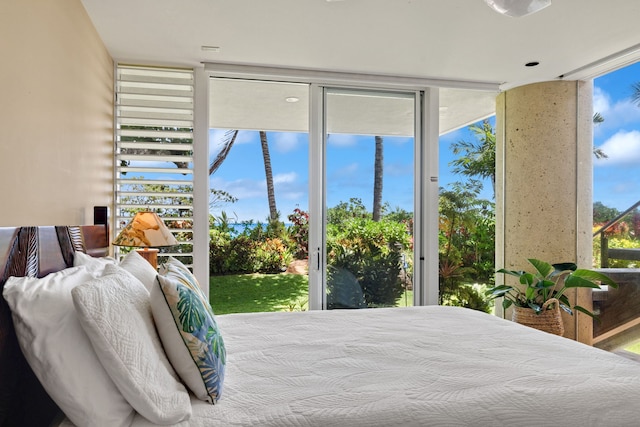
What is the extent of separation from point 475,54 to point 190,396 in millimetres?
3139

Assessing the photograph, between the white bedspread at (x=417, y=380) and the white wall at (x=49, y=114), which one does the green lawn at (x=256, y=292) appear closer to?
the white wall at (x=49, y=114)

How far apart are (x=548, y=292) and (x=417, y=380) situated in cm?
288

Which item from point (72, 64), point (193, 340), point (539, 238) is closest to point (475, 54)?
point (539, 238)

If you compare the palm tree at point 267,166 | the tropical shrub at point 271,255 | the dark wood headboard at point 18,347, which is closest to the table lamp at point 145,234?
the dark wood headboard at point 18,347

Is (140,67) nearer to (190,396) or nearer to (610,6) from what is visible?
(190,396)

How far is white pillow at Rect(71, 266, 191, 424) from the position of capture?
117 cm

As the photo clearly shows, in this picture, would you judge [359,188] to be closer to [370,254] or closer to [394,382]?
[370,254]

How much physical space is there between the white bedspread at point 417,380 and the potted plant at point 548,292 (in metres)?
1.76

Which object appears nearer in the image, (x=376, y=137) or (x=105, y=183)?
(x=105, y=183)

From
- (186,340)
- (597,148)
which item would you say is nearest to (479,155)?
(597,148)

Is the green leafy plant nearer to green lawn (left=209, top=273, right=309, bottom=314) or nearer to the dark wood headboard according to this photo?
the dark wood headboard

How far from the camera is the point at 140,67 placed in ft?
12.1

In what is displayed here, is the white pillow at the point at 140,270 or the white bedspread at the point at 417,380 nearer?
the white bedspread at the point at 417,380

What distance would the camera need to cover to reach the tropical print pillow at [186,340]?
135 cm
